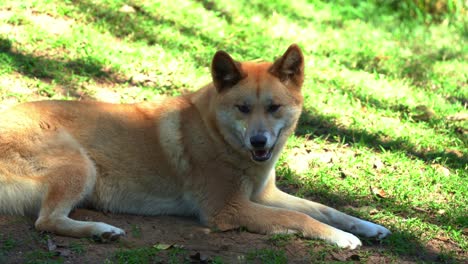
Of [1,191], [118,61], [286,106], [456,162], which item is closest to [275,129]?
[286,106]

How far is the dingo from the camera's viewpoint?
434cm

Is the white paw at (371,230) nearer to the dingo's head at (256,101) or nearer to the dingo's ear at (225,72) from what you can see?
the dingo's head at (256,101)

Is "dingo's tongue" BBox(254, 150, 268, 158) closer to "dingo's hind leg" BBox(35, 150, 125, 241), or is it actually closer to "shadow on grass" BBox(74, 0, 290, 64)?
"dingo's hind leg" BBox(35, 150, 125, 241)

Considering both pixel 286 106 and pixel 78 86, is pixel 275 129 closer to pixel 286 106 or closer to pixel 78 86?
pixel 286 106

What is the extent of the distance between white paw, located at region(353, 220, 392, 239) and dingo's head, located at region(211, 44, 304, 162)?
2.74ft

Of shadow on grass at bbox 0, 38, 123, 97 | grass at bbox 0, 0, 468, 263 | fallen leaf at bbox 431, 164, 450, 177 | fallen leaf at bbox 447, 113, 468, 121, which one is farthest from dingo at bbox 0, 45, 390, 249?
fallen leaf at bbox 447, 113, 468, 121

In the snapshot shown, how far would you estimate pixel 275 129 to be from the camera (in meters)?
4.50

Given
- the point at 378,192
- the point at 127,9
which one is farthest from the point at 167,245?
the point at 127,9

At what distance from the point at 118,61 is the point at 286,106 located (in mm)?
2981

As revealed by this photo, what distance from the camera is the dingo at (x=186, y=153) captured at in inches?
171

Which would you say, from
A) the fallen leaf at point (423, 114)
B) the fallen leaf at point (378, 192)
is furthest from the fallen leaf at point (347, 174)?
the fallen leaf at point (423, 114)

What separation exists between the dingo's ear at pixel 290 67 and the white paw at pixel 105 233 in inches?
63.2

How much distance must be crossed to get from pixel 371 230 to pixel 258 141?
1099mm

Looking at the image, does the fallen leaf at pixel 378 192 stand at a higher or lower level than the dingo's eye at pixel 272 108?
lower
